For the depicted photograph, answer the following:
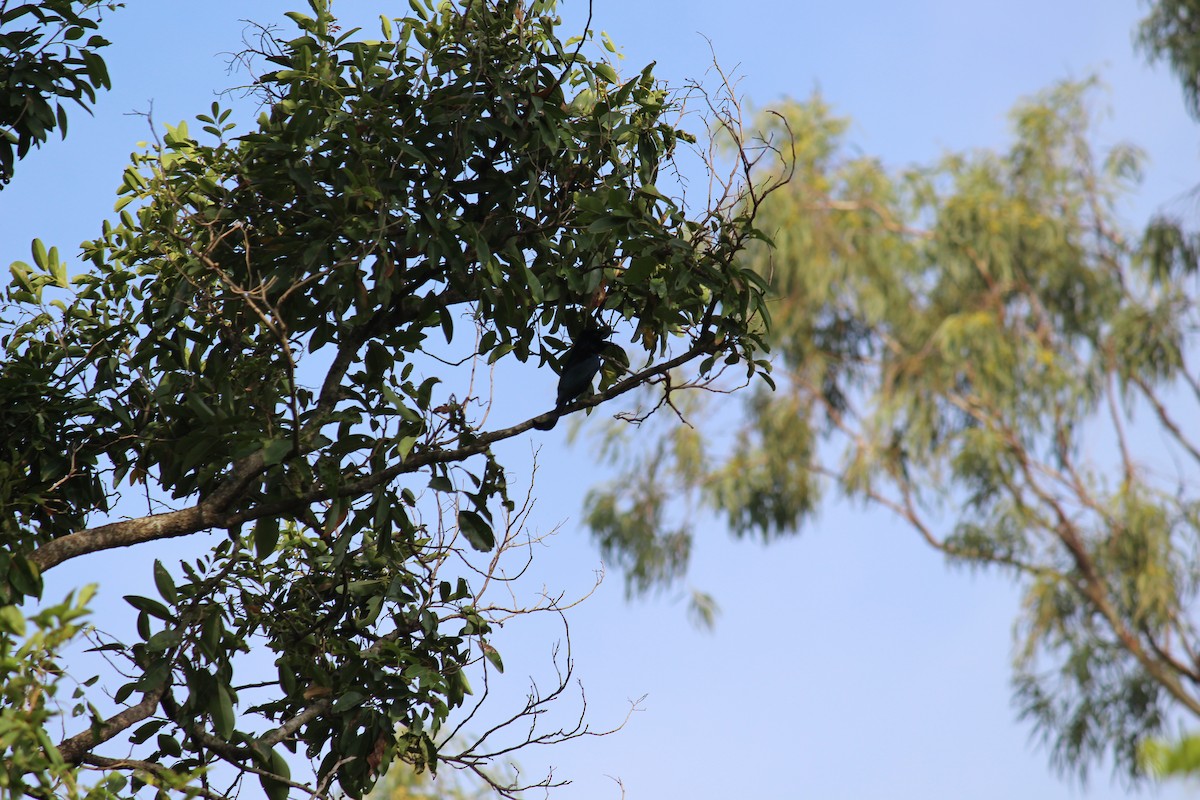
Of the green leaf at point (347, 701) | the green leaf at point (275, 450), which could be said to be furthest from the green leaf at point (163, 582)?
the green leaf at point (347, 701)

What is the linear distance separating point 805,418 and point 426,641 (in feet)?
38.7

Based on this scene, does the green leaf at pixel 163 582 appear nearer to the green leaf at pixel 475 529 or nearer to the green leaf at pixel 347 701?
the green leaf at pixel 347 701

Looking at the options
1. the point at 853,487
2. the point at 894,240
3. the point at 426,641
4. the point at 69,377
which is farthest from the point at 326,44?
the point at 894,240

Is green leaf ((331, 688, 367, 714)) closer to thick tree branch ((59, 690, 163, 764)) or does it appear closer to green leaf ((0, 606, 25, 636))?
thick tree branch ((59, 690, 163, 764))

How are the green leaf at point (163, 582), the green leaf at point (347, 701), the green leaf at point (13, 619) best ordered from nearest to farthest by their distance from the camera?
the green leaf at point (13, 619)
the green leaf at point (163, 582)
the green leaf at point (347, 701)

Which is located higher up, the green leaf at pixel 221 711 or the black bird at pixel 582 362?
the black bird at pixel 582 362

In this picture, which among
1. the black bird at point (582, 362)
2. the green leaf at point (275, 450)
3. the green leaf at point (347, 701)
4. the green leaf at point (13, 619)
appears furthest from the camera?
the black bird at point (582, 362)

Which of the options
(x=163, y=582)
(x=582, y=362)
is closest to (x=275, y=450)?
(x=163, y=582)

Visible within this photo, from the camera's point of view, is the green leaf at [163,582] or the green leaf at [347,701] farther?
the green leaf at [347,701]

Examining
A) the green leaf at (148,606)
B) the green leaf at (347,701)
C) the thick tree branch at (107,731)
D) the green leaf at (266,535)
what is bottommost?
the thick tree branch at (107,731)

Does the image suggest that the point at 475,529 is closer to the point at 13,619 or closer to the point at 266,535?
the point at 266,535

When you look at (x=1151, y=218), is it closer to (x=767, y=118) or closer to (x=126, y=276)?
(x=767, y=118)

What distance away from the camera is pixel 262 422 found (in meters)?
3.36

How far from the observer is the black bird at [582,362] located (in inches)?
146
